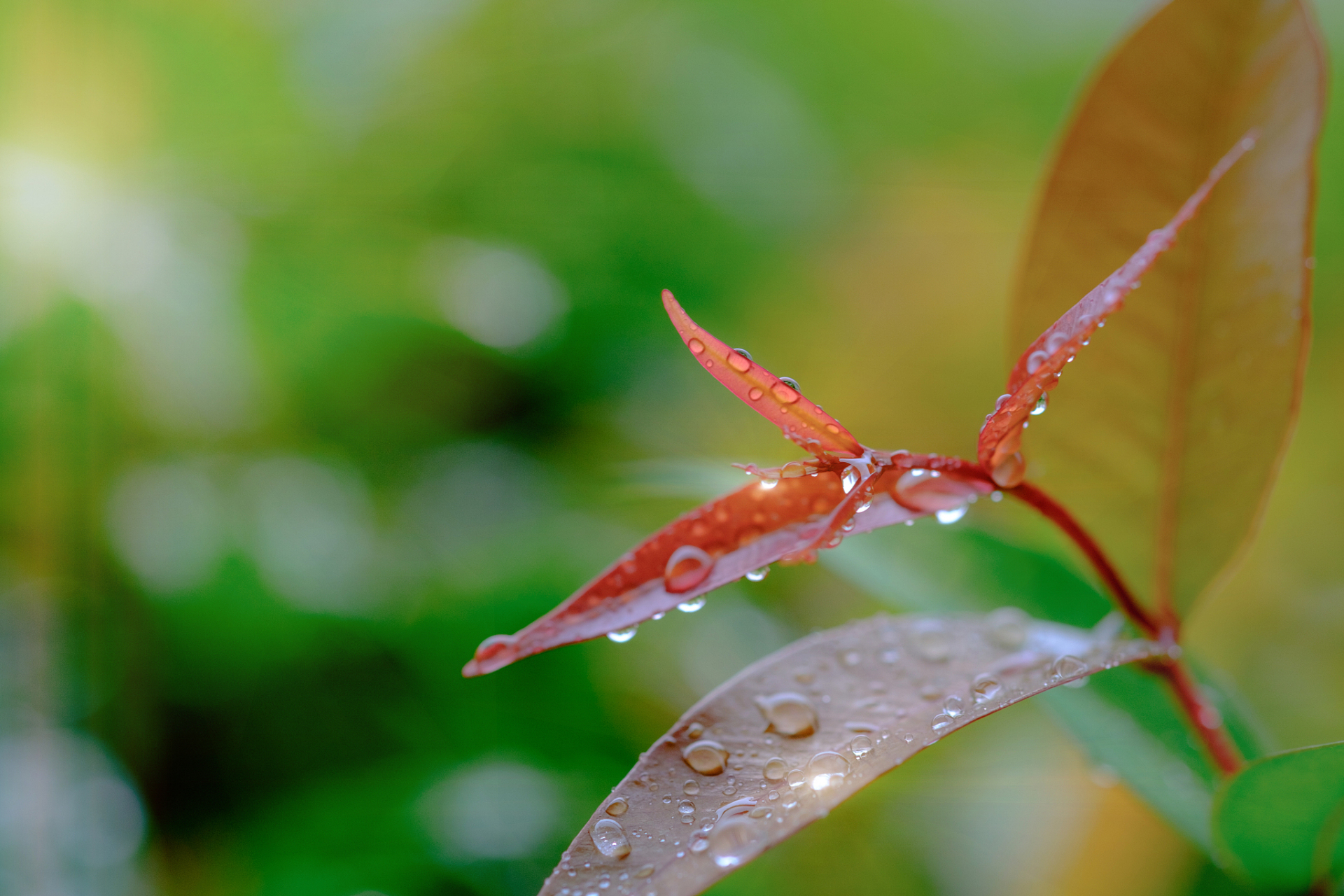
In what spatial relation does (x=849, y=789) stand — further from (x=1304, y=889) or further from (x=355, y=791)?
(x=355, y=791)

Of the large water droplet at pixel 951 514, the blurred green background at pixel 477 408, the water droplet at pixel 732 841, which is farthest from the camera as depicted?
the blurred green background at pixel 477 408

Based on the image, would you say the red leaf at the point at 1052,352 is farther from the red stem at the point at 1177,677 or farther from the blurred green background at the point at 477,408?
the blurred green background at the point at 477,408

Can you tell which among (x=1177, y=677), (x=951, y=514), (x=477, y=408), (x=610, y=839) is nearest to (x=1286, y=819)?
(x=1177, y=677)

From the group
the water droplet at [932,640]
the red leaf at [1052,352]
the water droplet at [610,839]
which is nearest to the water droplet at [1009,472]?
the red leaf at [1052,352]

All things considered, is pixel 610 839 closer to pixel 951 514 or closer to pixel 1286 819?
pixel 951 514

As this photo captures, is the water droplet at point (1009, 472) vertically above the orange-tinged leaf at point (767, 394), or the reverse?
the orange-tinged leaf at point (767, 394)

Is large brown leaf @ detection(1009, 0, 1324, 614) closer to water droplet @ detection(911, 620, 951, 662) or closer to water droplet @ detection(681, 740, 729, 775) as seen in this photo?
water droplet @ detection(911, 620, 951, 662)

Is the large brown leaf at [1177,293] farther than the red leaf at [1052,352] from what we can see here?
Yes
